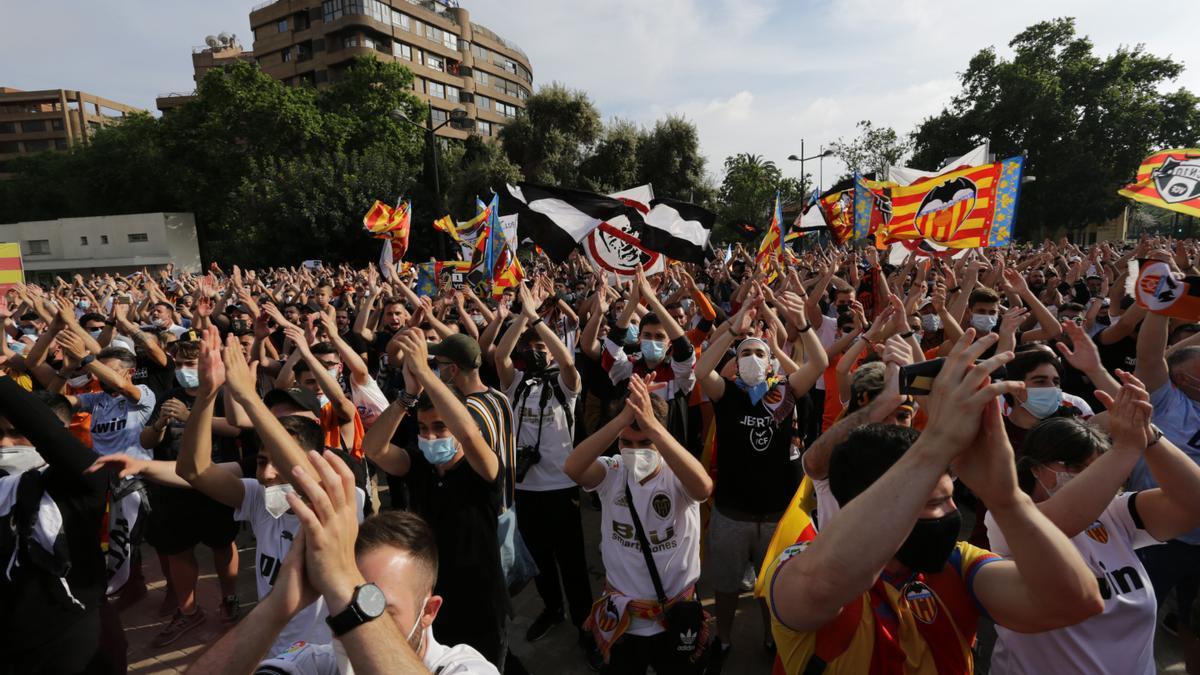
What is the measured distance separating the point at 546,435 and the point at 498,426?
3.11ft


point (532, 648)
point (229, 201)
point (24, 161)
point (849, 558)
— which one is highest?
point (24, 161)

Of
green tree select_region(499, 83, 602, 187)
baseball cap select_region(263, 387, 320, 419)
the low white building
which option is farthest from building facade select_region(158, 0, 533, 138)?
baseball cap select_region(263, 387, 320, 419)

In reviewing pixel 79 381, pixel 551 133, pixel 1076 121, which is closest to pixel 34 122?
pixel 551 133

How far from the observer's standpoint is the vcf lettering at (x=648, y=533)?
2.97 meters

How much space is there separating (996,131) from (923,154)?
4426mm

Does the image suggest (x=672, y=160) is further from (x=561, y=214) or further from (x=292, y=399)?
(x=292, y=399)

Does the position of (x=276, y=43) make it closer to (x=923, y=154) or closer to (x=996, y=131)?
(x=923, y=154)

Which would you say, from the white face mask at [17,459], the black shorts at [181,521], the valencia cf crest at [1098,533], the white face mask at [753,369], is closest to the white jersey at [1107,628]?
the valencia cf crest at [1098,533]

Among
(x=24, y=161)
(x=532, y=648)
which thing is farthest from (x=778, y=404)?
(x=24, y=161)

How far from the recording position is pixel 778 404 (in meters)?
3.86

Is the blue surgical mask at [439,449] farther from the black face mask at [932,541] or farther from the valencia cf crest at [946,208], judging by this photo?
the valencia cf crest at [946,208]

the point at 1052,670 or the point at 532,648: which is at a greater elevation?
the point at 1052,670

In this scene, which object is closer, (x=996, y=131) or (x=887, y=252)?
(x=887, y=252)

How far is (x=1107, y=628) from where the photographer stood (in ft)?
6.97
